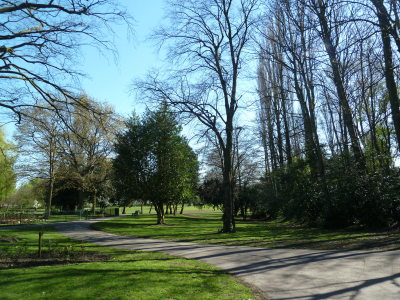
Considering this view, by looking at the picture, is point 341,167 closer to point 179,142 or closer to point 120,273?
point 179,142

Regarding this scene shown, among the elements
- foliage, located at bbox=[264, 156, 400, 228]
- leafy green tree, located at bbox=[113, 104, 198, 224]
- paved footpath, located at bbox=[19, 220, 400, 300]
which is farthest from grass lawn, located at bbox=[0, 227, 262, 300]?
leafy green tree, located at bbox=[113, 104, 198, 224]

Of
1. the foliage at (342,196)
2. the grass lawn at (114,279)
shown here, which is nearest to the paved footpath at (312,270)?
the grass lawn at (114,279)

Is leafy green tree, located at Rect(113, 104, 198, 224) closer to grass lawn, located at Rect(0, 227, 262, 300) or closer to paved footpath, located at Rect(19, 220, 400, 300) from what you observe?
paved footpath, located at Rect(19, 220, 400, 300)

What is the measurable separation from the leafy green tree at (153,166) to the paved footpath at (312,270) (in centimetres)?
1410

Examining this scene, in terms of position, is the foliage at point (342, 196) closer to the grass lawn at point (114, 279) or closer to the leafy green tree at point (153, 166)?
the leafy green tree at point (153, 166)

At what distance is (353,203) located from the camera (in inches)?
648

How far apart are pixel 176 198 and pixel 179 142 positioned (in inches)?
199

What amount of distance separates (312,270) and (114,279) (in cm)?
495

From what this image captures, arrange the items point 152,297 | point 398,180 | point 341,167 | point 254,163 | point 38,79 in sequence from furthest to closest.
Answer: point 254,163 → point 341,167 → point 398,180 → point 38,79 → point 152,297

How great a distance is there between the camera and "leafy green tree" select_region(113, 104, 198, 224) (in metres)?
24.6

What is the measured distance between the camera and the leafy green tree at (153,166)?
24.6m

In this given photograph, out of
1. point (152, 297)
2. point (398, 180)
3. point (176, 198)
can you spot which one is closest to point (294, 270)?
point (152, 297)

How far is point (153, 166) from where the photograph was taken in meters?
25.1

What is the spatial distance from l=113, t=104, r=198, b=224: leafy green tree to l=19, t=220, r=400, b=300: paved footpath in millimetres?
14096
